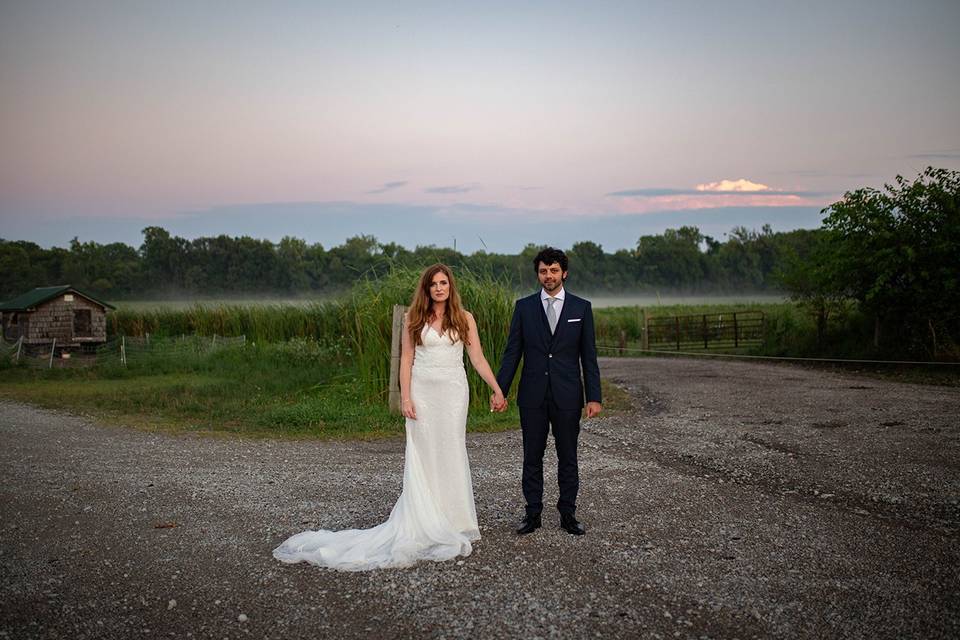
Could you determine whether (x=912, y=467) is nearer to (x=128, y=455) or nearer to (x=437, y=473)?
(x=437, y=473)

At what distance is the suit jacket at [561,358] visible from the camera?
5.54m

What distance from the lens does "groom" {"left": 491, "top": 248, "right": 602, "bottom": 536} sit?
5539 millimetres

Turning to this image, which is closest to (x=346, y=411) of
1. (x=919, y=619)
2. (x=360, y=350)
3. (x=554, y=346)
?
(x=360, y=350)

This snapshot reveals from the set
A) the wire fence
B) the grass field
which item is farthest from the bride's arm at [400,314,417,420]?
the wire fence

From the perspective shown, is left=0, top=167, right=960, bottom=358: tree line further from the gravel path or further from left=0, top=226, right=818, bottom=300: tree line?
the gravel path

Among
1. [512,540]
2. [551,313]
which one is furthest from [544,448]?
[551,313]

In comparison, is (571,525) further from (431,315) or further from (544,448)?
(431,315)

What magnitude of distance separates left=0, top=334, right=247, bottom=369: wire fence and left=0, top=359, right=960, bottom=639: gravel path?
10.5m

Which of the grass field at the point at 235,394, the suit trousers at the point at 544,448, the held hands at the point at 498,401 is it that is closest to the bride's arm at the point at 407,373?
the held hands at the point at 498,401

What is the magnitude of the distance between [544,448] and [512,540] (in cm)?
74

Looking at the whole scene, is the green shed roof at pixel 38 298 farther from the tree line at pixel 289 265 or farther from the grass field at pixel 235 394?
the tree line at pixel 289 265

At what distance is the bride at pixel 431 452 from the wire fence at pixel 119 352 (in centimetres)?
1653

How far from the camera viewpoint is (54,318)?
2280 cm

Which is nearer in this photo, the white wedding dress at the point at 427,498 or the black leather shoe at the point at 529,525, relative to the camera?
the white wedding dress at the point at 427,498
